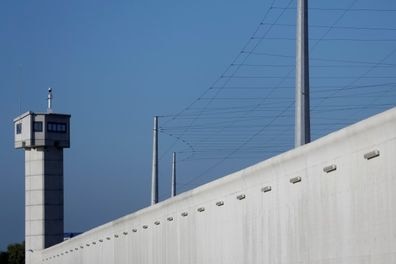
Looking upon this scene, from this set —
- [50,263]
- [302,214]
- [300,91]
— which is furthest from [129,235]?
[50,263]

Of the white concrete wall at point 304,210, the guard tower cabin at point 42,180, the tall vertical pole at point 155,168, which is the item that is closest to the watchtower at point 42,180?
the guard tower cabin at point 42,180

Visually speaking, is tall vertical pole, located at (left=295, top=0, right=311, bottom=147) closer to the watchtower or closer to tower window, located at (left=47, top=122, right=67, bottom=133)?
the watchtower

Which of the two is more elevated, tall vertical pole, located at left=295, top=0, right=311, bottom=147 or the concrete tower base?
the concrete tower base

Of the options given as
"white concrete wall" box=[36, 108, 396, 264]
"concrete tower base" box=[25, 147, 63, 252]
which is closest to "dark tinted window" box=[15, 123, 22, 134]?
"concrete tower base" box=[25, 147, 63, 252]

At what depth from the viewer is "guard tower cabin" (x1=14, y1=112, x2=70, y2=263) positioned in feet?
293

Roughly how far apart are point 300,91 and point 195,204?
7.44 meters

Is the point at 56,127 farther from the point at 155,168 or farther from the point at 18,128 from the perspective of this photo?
the point at 155,168

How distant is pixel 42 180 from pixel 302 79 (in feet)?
217

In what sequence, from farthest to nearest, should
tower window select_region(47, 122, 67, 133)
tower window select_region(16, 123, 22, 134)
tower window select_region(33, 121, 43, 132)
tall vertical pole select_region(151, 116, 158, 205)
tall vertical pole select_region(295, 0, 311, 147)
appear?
1. tower window select_region(16, 123, 22, 134)
2. tower window select_region(47, 122, 67, 133)
3. tower window select_region(33, 121, 43, 132)
4. tall vertical pole select_region(151, 116, 158, 205)
5. tall vertical pole select_region(295, 0, 311, 147)

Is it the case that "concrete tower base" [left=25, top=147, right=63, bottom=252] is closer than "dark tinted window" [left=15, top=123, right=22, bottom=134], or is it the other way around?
"concrete tower base" [left=25, top=147, right=63, bottom=252]

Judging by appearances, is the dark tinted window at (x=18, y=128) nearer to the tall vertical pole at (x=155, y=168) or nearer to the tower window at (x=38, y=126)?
the tower window at (x=38, y=126)

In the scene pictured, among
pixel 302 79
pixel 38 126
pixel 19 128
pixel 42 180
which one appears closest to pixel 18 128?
pixel 19 128

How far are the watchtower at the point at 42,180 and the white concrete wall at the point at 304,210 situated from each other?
54415 mm

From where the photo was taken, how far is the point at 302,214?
807 inches
